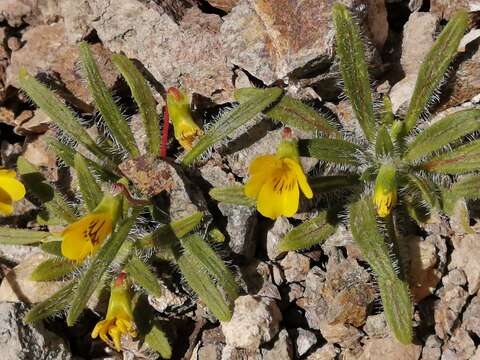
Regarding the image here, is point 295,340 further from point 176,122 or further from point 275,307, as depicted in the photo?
point 176,122

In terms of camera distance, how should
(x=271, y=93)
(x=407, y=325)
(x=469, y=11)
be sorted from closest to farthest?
(x=407, y=325)
(x=271, y=93)
(x=469, y=11)

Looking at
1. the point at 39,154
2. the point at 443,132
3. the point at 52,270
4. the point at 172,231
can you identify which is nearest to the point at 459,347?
the point at 443,132

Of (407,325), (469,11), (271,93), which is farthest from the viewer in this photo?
(469,11)

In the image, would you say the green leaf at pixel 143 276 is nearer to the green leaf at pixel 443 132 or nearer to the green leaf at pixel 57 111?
the green leaf at pixel 57 111

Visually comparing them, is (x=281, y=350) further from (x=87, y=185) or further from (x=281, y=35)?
(x=281, y=35)

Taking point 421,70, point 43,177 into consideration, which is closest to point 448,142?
point 421,70

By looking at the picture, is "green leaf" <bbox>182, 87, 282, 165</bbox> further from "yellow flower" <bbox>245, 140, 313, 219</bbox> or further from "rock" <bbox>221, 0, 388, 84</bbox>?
"yellow flower" <bbox>245, 140, 313, 219</bbox>

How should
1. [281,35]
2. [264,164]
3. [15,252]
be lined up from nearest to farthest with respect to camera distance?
[264,164] < [281,35] < [15,252]
